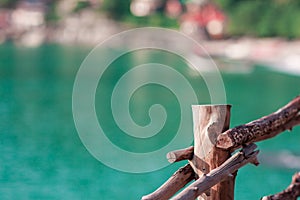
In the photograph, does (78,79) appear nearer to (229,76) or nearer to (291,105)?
(291,105)

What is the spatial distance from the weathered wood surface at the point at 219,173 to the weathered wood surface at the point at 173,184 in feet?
0.21

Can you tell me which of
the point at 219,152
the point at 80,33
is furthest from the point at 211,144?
the point at 80,33

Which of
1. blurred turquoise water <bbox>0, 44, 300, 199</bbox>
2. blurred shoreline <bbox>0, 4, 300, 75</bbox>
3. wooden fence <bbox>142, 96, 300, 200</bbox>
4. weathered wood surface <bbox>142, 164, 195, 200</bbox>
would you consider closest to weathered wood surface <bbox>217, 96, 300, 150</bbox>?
wooden fence <bbox>142, 96, 300, 200</bbox>

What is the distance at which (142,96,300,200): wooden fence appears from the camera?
1056mm

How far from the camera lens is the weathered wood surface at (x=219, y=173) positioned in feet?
3.38

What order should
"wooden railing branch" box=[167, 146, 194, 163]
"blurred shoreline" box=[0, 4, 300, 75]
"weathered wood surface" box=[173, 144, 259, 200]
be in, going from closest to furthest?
1. "weathered wood surface" box=[173, 144, 259, 200]
2. "wooden railing branch" box=[167, 146, 194, 163]
3. "blurred shoreline" box=[0, 4, 300, 75]

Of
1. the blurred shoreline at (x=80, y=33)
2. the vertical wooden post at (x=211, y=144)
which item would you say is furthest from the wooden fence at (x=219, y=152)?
the blurred shoreline at (x=80, y=33)

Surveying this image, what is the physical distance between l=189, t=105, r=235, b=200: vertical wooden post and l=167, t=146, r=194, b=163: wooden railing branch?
11mm

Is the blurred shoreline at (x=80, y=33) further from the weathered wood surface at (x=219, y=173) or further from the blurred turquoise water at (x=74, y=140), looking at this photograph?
the weathered wood surface at (x=219, y=173)

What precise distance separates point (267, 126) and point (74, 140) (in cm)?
500

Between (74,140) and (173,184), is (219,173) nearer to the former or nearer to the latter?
(173,184)

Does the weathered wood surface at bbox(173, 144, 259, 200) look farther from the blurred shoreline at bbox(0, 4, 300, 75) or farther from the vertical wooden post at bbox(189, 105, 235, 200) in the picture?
the blurred shoreline at bbox(0, 4, 300, 75)

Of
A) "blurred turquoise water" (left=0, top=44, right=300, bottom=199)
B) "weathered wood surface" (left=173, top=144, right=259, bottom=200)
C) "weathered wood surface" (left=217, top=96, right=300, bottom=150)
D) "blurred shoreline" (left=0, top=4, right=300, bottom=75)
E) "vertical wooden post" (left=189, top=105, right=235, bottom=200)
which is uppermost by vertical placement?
"blurred shoreline" (left=0, top=4, right=300, bottom=75)

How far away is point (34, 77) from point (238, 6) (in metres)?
7.54
